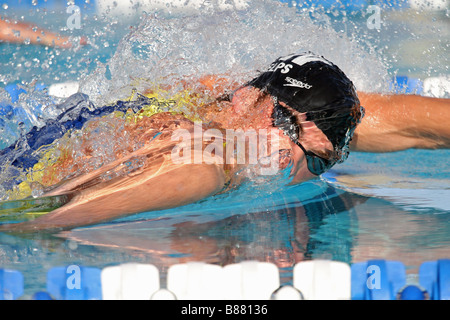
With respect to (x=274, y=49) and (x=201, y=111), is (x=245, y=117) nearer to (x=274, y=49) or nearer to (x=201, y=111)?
(x=201, y=111)

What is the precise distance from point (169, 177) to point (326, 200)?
31.0 inches

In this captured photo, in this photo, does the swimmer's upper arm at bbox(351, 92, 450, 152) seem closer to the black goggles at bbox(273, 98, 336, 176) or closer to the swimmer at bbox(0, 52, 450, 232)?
the swimmer at bbox(0, 52, 450, 232)

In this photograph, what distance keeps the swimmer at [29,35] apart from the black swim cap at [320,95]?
3.42 m

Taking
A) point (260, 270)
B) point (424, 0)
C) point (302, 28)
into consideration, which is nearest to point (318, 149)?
point (260, 270)

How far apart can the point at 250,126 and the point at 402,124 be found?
63 centimetres

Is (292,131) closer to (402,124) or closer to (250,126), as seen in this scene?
(250,126)

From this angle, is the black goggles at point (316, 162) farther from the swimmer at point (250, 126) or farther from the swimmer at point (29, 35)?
the swimmer at point (29, 35)

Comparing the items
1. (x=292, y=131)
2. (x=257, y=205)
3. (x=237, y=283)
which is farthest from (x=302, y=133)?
(x=237, y=283)

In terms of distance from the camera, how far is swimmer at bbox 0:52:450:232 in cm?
160

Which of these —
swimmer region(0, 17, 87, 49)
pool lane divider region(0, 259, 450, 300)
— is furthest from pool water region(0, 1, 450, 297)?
swimmer region(0, 17, 87, 49)

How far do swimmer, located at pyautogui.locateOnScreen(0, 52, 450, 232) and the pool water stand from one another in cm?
9

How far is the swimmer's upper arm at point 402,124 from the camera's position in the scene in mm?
1755

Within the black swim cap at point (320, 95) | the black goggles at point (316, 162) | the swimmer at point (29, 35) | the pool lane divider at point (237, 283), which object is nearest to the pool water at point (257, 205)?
the pool lane divider at point (237, 283)

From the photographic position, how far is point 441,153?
9.68 feet
